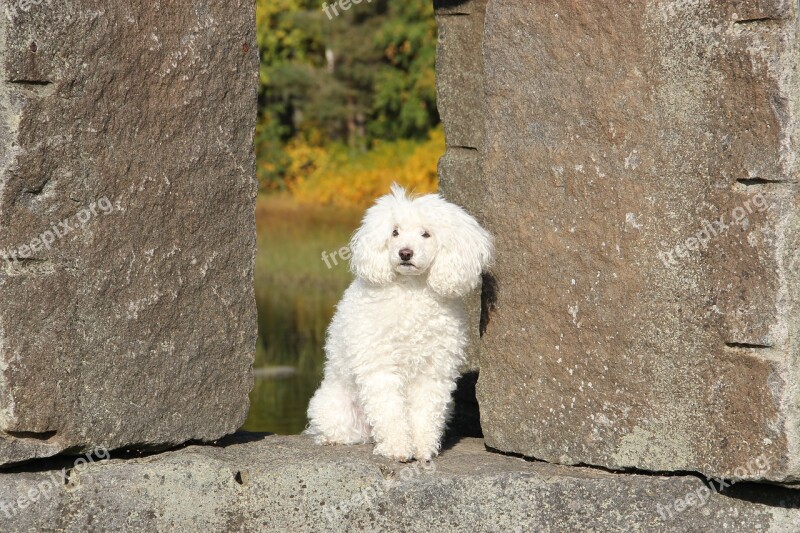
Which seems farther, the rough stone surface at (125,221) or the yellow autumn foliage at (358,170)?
the yellow autumn foliage at (358,170)

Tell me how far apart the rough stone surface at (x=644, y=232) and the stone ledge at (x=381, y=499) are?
0.18 m

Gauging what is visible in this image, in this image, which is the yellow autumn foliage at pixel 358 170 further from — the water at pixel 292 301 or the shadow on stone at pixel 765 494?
the shadow on stone at pixel 765 494

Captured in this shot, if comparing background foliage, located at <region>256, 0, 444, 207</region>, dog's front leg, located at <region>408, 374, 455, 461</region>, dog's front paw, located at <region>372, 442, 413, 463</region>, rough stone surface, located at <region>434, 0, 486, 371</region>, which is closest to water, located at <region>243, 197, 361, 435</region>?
background foliage, located at <region>256, 0, 444, 207</region>

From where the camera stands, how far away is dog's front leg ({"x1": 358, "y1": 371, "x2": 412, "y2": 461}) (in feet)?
16.2

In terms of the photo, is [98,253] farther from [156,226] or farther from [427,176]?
[427,176]

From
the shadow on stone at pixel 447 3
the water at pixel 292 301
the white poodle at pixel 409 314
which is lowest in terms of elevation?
the water at pixel 292 301

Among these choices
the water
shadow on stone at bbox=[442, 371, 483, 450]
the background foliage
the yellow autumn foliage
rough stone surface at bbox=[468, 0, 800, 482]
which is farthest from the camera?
the background foliage

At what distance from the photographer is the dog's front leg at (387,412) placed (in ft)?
16.2

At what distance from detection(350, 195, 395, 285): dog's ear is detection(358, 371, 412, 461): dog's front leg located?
0.43 metres

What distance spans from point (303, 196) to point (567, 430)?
47.5ft

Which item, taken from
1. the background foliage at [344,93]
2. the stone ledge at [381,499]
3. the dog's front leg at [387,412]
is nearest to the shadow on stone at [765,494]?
the stone ledge at [381,499]

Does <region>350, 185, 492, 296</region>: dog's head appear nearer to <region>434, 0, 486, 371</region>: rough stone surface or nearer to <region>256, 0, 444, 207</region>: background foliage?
<region>434, 0, 486, 371</region>: rough stone surface

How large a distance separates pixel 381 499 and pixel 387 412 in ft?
1.32

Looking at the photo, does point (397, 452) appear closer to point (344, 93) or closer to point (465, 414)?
point (465, 414)
